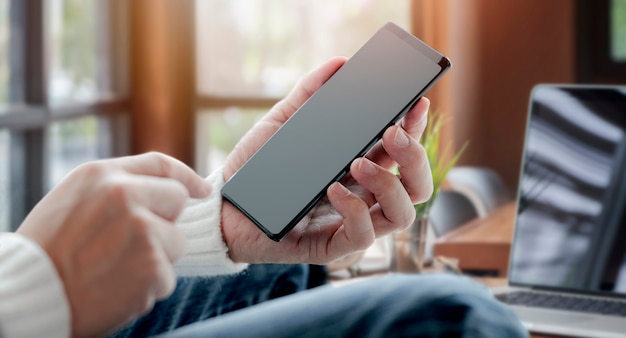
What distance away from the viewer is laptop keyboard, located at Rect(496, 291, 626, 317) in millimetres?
927

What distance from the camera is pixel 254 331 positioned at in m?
0.44

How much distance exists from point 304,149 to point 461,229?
2.12 feet

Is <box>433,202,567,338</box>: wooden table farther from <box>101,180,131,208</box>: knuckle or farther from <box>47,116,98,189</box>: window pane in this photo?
<box>47,116,98,189</box>: window pane

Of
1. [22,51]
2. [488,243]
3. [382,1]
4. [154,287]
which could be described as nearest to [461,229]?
[488,243]

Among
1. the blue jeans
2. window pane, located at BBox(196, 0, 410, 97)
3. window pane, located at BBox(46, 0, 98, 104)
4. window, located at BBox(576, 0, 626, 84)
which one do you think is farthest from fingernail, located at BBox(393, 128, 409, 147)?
window pane, located at BBox(196, 0, 410, 97)

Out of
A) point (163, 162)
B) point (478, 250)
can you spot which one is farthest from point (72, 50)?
point (163, 162)

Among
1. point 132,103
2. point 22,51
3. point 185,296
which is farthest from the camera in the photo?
point 132,103

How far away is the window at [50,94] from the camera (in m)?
2.54

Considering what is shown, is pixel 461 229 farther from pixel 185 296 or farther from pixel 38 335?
pixel 38 335

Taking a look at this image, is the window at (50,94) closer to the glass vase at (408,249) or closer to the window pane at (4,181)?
the window pane at (4,181)

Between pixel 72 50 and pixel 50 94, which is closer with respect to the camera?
pixel 50 94

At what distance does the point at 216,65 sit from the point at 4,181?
1330 millimetres

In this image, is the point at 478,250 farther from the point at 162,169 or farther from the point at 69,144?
the point at 69,144

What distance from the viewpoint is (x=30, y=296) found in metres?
0.46
